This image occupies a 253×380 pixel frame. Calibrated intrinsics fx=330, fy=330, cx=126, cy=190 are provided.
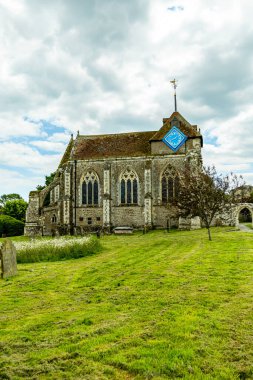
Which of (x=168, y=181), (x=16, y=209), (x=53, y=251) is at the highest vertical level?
(x=168, y=181)

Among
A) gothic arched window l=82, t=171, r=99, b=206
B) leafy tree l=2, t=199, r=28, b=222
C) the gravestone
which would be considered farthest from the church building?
the gravestone

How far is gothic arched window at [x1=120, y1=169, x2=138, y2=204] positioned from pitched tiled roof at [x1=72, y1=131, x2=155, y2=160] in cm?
221

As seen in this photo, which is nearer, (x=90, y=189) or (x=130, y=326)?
(x=130, y=326)

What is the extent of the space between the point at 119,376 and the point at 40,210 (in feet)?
119

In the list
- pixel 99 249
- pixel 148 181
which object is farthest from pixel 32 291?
pixel 148 181

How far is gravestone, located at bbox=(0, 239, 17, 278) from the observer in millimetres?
11234

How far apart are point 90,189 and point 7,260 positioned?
86.3 feet

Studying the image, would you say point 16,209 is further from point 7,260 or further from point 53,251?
point 7,260

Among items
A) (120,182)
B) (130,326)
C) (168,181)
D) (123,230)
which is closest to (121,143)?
(120,182)

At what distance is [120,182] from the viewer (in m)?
36.7

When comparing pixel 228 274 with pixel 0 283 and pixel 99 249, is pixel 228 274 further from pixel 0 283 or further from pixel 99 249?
pixel 99 249

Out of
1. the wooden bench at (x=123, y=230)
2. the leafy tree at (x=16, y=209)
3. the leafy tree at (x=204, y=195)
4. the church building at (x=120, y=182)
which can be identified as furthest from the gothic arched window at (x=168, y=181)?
the leafy tree at (x=16, y=209)

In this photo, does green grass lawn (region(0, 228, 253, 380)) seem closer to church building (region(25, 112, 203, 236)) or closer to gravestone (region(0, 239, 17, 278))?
gravestone (region(0, 239, 17, 278))

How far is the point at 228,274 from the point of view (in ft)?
31.6
